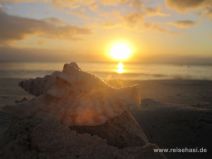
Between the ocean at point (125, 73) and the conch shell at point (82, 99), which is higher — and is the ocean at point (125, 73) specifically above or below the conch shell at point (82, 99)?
below

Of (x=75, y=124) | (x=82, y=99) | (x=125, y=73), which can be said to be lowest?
(x=125, y=73)

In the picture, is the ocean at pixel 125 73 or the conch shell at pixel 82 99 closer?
the conch shell at pixel 82 99

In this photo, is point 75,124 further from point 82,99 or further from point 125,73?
point 125,73

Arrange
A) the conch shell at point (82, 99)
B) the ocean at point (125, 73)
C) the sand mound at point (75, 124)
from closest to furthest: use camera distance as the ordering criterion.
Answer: the sand mound at point (75, 124)
the conch shell at point (82, 99)
the ocean at point (125, 73)

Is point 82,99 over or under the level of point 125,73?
over

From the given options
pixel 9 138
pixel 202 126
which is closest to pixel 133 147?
pixel 9 138

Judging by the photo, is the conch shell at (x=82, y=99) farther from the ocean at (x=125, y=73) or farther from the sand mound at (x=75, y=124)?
the ocean at (x=125, y=73)

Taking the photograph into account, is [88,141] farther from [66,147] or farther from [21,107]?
[21,107]

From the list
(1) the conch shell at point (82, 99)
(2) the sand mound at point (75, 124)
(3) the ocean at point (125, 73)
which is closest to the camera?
(2) the sand mound at point (75, 124)

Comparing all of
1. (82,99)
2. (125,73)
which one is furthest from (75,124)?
(125,73)

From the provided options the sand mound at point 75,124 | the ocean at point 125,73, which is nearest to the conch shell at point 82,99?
the sand mound at point 75,124

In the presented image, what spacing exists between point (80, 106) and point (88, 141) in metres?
0.48

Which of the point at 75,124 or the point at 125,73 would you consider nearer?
the point at 75,124

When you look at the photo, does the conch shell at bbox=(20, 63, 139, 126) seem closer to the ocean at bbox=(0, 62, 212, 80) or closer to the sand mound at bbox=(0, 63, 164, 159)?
the sand mound at bbox=(0, 63, 164, 159)
